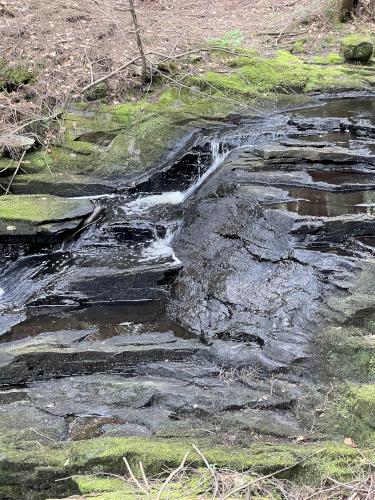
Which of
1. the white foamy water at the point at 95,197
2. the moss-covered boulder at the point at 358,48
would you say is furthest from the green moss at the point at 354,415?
the moss-covered boulder at the point at 358,48

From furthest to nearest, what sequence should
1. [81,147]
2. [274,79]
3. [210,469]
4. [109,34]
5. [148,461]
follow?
1. [109,34]
2. [274,79]
3. [81,147]
4. [148,461]
5. [210,469]

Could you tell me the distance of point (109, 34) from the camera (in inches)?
501

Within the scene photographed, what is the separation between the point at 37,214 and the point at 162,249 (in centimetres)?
190

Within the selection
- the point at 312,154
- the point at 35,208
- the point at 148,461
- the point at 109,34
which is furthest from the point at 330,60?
the point at 148,461

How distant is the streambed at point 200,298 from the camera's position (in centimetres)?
430

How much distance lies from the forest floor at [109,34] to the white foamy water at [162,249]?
13.3ft

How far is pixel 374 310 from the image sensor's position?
5.08 m

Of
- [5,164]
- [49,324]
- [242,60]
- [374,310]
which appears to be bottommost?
[49,324]

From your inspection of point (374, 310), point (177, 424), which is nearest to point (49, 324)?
point (177, 424)

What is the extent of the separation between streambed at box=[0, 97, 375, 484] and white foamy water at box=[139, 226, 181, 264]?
0.02m

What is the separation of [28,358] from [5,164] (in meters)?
4.98

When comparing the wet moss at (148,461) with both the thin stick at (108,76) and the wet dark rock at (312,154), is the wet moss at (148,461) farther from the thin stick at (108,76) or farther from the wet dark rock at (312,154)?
the thin stick at (108,76)

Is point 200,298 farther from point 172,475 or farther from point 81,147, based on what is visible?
point 81,147

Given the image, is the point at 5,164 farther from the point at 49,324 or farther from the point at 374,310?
the point at 374,310
